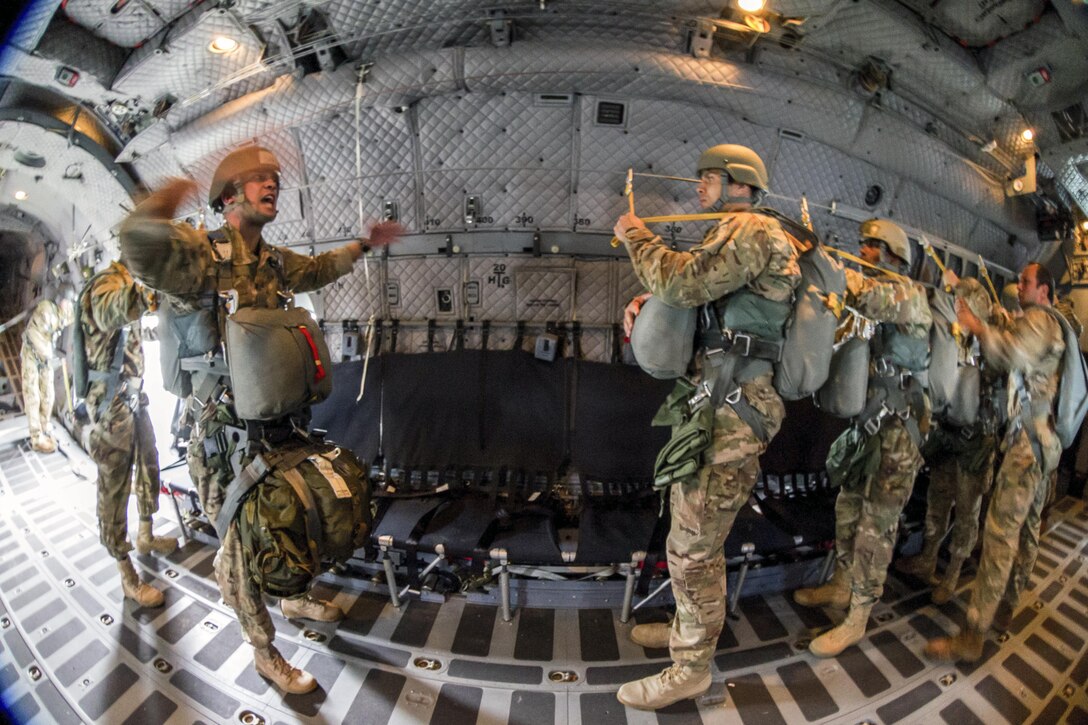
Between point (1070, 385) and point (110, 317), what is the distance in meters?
6.26

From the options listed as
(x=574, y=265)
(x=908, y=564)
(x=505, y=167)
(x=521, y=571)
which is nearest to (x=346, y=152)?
(x=505, y=167)

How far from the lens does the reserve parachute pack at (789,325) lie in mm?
1979

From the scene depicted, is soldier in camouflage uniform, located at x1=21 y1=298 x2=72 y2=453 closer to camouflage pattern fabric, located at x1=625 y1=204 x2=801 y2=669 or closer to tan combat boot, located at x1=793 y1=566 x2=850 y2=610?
camouflage pattern fabric, located at x1=625 y1=204 x2=801 y2=669

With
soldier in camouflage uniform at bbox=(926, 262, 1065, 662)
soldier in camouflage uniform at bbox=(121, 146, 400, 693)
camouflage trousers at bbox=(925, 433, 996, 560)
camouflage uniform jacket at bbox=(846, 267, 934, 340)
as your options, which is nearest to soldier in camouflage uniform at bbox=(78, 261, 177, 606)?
soldier in camouflage uniform at bbox=(121, 146, 400, 693)

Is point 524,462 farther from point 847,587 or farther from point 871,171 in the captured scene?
point 871,171

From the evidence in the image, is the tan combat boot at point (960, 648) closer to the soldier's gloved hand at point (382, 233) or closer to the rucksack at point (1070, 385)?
the rucksack at point (1070, 385)

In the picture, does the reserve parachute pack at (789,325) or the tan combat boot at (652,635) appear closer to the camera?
the reserve parachute pack at (789,325)

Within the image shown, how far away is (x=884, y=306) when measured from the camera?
237 cm

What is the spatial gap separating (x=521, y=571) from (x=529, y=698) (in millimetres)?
697

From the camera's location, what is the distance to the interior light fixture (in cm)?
268

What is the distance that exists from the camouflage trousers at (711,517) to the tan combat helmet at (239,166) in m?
2.80

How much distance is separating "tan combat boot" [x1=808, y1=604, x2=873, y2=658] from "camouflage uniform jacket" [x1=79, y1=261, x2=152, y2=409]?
491 cm

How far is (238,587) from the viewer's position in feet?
6.66

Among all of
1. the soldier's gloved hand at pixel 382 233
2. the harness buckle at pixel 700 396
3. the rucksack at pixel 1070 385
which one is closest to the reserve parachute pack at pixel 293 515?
the soldier's gloved hand at pixel 382 233
